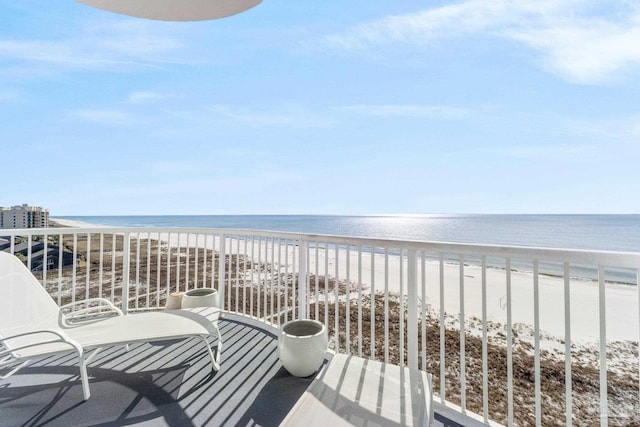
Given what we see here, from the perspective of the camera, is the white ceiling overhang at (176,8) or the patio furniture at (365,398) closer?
the patio furniture at (365,398)

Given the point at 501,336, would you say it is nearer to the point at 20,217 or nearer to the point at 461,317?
the point at 461,317

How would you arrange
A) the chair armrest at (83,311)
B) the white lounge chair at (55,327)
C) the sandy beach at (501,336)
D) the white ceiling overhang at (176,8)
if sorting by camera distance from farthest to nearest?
the sandy beach at (501,336), the chair armrest at (83,311), the white ceiling overhang at (176,8), the white lounge chair at (55,327)

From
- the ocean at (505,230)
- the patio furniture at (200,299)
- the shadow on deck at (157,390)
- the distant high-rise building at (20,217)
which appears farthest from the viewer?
the ocean at (505,230)

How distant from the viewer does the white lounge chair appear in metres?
1.94

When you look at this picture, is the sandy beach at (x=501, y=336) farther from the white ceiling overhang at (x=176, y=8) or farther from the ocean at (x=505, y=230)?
the ocean at (x=505, y=230)

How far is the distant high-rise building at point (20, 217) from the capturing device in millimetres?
3605

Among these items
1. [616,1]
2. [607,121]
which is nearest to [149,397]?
[616,1]

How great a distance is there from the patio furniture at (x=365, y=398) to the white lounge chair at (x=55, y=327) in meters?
1.17

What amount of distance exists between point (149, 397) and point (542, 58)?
11.4 m

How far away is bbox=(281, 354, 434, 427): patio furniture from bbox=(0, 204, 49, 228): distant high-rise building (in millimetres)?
4247

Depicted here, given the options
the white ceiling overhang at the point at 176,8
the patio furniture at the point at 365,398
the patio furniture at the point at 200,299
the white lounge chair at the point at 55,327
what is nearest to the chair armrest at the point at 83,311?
the white lounge chair at the point at 55,327

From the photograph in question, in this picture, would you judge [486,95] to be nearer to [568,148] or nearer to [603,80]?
[603,80]

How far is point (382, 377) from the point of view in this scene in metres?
1.59

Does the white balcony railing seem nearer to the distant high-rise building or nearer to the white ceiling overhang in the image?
the distant high-rise building
